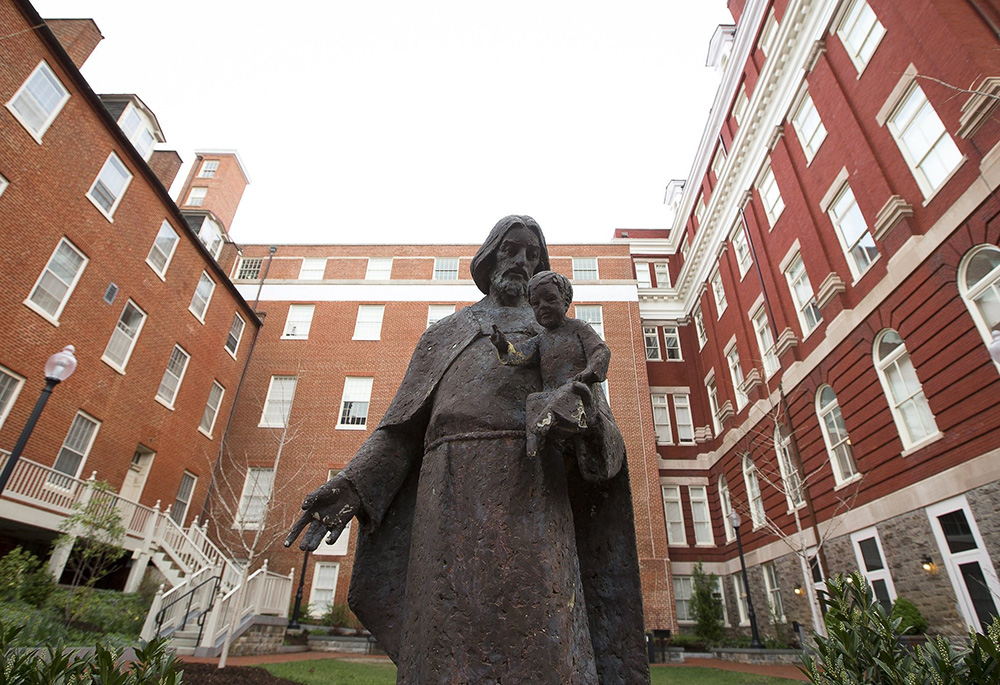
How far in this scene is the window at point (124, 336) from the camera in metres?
18.8

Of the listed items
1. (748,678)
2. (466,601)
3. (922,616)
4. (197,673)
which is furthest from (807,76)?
(197,673)

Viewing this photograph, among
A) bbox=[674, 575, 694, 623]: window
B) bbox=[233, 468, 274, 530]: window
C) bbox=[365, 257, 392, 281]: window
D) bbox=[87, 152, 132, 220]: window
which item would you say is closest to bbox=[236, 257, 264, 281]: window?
bbox=[365, 257, 392, 281]: window

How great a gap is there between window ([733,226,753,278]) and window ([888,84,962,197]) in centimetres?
922

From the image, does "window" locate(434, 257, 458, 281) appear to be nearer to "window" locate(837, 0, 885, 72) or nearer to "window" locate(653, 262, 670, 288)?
"window" locate(653, 262, 670, 288)

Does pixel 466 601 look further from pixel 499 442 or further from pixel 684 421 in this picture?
pixel 684 421

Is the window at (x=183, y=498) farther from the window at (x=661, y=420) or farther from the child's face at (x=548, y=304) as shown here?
the child's face at (x=548, y=304)

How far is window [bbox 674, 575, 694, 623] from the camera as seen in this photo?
24.9m

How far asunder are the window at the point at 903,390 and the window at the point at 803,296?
3.48m

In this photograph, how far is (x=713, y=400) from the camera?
2869 cm

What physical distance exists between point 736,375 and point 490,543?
2587 centimetres

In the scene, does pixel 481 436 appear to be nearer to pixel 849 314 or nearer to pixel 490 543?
pixel 490 543

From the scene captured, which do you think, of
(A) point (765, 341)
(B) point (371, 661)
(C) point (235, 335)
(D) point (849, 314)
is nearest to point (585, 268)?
(A) point (765, 341)

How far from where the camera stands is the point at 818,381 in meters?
18.0

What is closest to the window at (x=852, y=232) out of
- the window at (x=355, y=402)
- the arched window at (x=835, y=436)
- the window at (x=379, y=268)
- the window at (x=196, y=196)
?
the arched window at (x=835, y=436)
